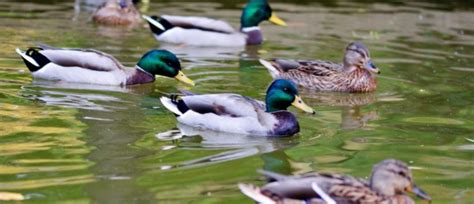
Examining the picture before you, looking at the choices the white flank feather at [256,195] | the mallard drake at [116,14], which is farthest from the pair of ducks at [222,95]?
the white flank feather at [256,195]

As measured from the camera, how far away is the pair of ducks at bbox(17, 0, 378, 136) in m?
9.48

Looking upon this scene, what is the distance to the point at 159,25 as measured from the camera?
15.7 metres

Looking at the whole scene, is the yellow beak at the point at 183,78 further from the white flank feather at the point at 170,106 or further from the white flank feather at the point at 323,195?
the white flank feather at the point at 323,195

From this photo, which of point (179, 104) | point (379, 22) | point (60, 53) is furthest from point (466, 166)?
point (379, 22)

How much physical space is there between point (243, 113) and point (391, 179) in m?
2.97

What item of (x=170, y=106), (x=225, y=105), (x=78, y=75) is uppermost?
(x=225, y=105)

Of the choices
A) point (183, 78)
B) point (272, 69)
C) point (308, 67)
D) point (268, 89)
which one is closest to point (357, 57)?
point (308, 67)

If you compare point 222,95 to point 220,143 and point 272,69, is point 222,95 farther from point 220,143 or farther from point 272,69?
point 272,69

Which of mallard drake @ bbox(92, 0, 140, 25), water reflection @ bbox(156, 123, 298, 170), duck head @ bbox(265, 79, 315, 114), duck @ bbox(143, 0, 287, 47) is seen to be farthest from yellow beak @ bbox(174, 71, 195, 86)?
mallard drake @ bbox(92, 0, 140, 25)

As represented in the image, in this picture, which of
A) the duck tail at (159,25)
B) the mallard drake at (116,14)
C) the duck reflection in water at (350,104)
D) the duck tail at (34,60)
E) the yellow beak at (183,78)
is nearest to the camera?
the duck reflection in water at (350,104)

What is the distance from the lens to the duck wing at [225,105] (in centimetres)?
948

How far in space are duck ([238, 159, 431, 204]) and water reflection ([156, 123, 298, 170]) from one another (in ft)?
5.66

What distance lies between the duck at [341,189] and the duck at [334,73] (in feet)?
18.4

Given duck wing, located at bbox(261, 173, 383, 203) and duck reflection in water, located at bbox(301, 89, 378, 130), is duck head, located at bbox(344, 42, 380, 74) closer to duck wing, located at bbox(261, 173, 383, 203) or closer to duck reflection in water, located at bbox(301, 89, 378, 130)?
duck reflection in water, located at bbox(301, 89, 378, 130)
